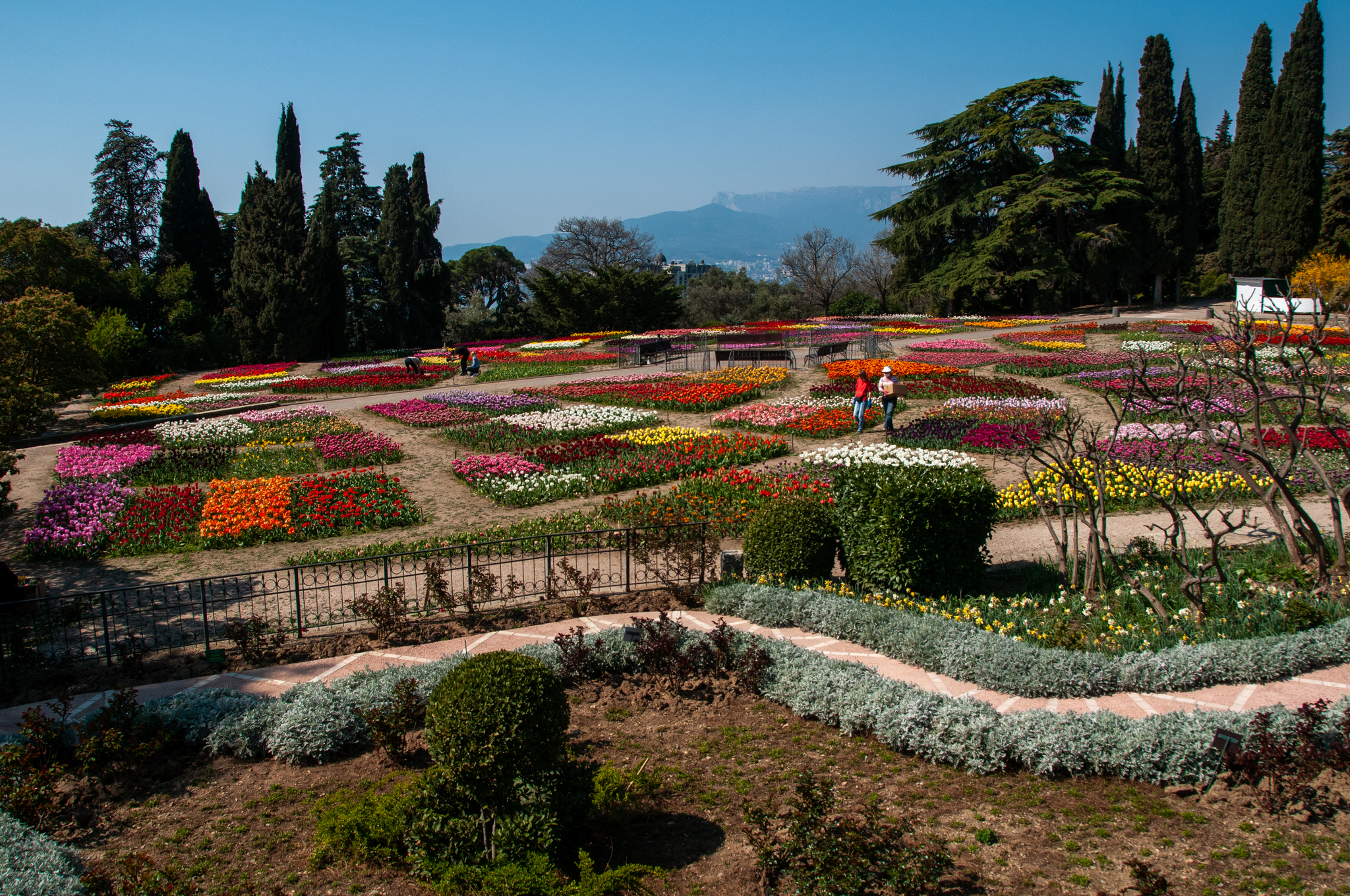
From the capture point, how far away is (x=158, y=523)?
11.0 meters

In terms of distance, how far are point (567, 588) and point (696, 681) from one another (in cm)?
256

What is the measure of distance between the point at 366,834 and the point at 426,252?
4732cm

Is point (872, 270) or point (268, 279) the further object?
point (872, 270)

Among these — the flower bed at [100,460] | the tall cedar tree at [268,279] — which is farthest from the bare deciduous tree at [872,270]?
the flower bed at [100,460]

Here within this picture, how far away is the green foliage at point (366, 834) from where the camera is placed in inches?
165

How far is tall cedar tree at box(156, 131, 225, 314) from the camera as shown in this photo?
3934 cm

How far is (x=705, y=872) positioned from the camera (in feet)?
13.3

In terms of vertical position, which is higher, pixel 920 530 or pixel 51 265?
pixel 51 265

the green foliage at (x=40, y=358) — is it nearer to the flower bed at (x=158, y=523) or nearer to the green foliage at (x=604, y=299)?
the flower bed at (x=158, y=523)

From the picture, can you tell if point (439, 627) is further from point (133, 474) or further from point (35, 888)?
point (133, 474)

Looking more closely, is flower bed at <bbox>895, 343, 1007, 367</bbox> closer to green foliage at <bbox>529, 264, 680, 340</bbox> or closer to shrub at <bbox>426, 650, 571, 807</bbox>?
green foliage at <bbox>529, 264, 680, 340</bbox>

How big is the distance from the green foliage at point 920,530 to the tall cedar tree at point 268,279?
113ft

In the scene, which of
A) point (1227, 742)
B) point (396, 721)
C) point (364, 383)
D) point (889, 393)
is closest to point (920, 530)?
point (1227, 742)

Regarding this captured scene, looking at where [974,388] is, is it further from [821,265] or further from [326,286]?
[821,265]
